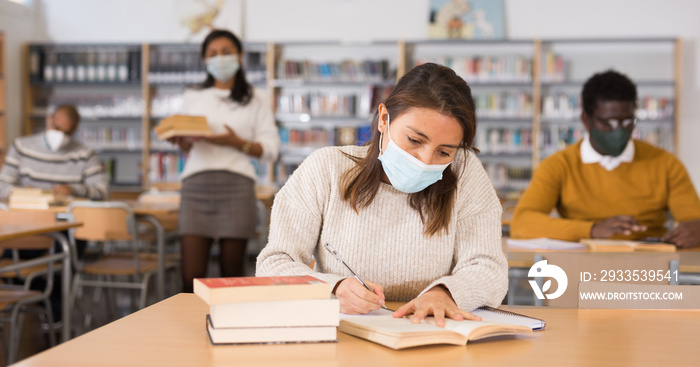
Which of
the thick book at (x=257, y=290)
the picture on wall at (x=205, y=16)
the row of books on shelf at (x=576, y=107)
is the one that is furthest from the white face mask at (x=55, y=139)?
the row of books on shelf at (x=576, y=107)

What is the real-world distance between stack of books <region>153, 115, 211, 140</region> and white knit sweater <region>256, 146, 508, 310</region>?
137 centimetres

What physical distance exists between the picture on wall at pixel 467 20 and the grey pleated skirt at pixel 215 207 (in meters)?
4.35

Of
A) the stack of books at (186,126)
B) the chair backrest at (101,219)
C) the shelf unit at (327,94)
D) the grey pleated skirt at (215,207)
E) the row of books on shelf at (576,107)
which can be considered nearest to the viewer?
the stack of books at (186,126)

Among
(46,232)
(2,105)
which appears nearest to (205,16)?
(2,105)

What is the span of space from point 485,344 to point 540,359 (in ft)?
0.37

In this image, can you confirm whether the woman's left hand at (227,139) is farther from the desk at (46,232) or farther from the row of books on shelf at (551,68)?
the row of books on shelf at (551,68)

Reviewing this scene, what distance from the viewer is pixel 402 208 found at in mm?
1626

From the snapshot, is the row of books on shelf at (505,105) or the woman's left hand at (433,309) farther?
the row of books on shelf at (505,105)

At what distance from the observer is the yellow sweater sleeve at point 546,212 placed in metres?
2.52

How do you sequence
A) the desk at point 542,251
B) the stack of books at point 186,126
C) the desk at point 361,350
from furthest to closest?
the stack of books at point 186,126
the desk at point 542,251
the desk at point 361,350

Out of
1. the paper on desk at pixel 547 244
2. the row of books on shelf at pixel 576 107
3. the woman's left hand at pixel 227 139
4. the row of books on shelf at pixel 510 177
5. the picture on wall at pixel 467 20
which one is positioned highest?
the picture on wall at pixel 467 20

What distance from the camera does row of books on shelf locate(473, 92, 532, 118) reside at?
6.76 m

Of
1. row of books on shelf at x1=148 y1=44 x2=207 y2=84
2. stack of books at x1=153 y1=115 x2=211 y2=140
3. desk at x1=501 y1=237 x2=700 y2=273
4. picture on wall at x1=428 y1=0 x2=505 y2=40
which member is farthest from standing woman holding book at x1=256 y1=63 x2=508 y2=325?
row of books on shelf at x1=148 y1=44 x2=207 y2=84

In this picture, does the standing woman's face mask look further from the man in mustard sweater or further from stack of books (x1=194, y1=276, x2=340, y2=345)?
stack of books (x1=194, y1=276, x2=340, y2=345)
